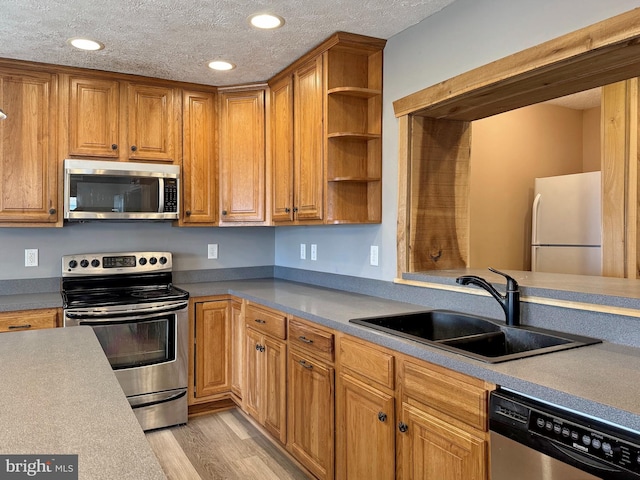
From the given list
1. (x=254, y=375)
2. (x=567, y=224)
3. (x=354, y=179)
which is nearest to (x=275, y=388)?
(x=254, y=375)

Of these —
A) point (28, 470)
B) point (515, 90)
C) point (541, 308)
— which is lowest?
point (28, 470)

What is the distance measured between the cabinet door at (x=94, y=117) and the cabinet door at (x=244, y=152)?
0.75m

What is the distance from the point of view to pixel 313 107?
9.34 feet

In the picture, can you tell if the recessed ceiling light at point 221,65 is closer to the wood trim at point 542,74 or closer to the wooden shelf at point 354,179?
the wooden shelf at point 354,179

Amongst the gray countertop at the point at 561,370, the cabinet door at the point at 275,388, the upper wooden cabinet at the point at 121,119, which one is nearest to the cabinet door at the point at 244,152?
the upper wooden cabinet at the point at 121,119

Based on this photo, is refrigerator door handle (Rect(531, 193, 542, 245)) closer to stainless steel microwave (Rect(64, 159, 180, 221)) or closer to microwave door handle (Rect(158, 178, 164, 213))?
stainless steel microwave (Rect(64, 159, 180, 221))

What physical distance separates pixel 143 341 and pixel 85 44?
1829mm

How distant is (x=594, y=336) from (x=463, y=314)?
58 cm

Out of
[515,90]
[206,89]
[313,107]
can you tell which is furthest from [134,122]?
[515,90]

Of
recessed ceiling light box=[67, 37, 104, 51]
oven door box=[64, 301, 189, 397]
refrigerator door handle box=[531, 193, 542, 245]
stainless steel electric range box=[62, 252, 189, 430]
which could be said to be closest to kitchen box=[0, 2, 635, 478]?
stainless steel electric range box=[62, 252, 189, 430]

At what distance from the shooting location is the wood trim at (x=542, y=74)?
1.57 metres

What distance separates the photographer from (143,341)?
3.08 meters

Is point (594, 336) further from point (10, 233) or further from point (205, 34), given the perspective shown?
point (10, 233)

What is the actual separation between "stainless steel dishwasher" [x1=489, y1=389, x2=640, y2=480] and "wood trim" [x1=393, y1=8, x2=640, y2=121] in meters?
1.18
